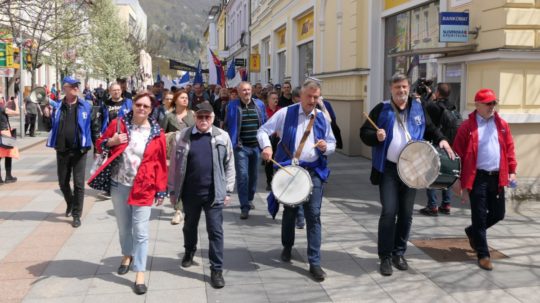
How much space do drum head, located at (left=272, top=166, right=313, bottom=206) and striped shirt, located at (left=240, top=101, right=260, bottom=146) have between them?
2.68 metres

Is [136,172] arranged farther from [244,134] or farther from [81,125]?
[244,134]

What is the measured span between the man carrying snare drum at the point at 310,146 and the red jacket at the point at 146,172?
935 mm

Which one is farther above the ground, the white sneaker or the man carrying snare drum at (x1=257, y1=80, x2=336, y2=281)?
the man carrying snare drum at (x1=257, y1=80, x2=336, y2=281)

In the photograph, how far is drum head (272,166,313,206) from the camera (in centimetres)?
502

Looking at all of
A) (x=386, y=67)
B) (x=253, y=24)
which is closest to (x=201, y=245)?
(x=386, y=67)

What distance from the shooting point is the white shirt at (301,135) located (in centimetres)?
527

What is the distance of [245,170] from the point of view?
7.71 metres

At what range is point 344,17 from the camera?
48.8ft

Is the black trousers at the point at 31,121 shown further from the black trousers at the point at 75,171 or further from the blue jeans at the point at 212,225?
the blue jeans at the point at 212,225

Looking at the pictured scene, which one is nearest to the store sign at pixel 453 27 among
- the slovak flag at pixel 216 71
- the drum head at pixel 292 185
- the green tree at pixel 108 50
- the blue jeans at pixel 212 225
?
the drum head at pixel 292 185

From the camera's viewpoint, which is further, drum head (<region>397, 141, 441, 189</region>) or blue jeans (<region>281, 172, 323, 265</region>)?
blue jeans (<region>281, 172, 323, 265</region>)

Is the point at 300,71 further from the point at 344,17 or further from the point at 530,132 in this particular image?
the point at 530,132

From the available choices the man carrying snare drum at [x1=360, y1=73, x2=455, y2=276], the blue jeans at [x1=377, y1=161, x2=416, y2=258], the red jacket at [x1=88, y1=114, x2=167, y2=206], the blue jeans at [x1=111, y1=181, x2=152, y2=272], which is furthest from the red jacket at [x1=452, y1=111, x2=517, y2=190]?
the blue jeans at [x1=111, y1=181, x2=152, y2=272]

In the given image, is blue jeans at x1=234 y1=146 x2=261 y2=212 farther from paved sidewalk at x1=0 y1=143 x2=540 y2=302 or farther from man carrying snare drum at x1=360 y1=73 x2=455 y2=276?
man carrying snare drum at x1=360 y1=73 x2=455 y2=276
